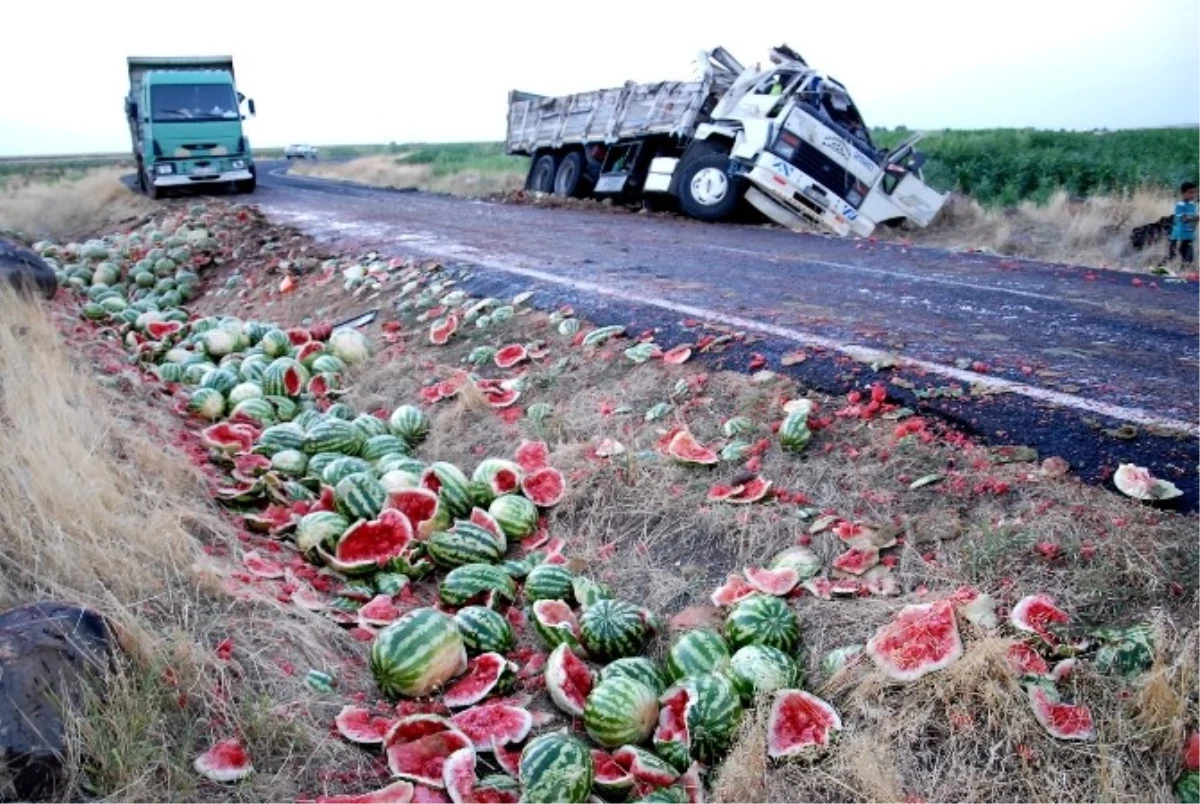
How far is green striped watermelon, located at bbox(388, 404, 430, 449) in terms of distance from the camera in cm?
549

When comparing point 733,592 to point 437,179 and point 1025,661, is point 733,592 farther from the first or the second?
point 437,179

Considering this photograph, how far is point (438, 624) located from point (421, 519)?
48.3 inches

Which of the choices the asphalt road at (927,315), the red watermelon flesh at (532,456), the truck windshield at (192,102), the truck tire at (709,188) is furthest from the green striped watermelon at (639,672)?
the truck windshield at (192,102)

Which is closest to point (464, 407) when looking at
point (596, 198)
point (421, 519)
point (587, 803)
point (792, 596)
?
point (421, 519)

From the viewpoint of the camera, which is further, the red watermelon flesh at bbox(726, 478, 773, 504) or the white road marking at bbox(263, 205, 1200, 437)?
the white road marking at bbox(263, 205, 1200, 437)

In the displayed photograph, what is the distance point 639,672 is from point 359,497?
6.65ft

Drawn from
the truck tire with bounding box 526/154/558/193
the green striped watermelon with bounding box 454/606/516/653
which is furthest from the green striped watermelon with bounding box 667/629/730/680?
the truck tire with bounding box 526/154/558/193

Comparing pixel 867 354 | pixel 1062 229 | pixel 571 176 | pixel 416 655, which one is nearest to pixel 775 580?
pixel 416 655

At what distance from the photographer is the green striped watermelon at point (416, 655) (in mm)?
3033

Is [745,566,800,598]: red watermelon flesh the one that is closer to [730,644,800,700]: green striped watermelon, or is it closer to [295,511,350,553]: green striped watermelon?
[730,644,800,700]: green striped watermelon

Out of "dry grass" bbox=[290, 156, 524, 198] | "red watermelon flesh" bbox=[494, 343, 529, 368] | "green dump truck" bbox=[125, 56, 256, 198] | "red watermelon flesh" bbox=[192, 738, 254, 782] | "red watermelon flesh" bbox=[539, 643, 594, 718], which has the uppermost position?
"green dump truck" bbox=[125, 56, 256, 198]

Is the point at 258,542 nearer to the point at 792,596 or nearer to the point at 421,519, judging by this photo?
the point at 421,519

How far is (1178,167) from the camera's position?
2333cm

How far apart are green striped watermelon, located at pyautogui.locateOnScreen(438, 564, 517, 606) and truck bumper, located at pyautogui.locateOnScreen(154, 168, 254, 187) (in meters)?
19.2
